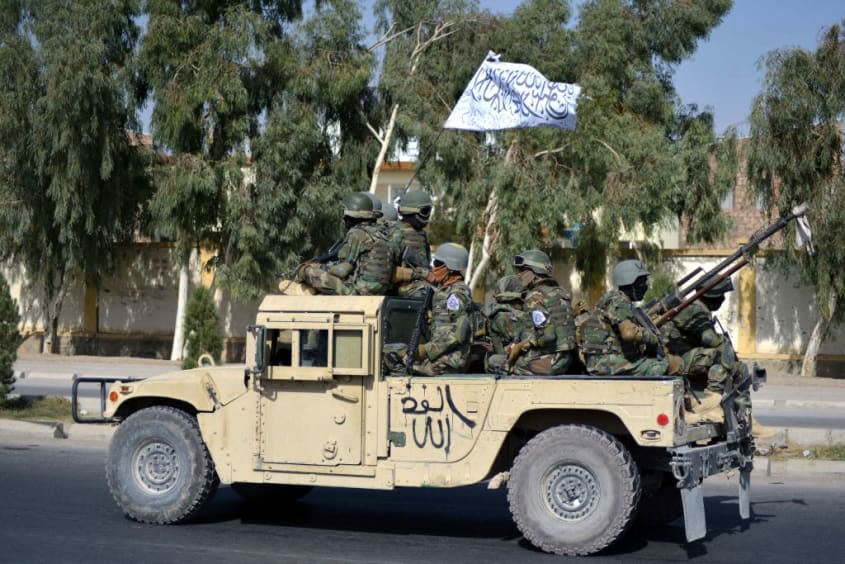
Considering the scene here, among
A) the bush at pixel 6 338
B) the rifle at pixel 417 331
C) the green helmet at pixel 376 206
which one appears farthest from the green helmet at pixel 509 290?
the bush at pixel 6 338

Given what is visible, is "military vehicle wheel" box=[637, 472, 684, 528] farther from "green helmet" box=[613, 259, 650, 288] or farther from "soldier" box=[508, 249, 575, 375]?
"green helmet" box=[613, 259, 650, 288]

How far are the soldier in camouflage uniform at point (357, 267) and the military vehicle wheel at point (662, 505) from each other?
2492mm

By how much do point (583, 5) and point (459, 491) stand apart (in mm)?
21465

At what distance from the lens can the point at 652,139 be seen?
28047 millimetres

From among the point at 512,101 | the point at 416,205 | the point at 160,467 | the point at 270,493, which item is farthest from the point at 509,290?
the point at 512,101

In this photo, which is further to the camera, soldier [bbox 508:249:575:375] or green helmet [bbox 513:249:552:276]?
green helmet [bbox 513:249:552:276]

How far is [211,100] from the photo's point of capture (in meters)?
28.4

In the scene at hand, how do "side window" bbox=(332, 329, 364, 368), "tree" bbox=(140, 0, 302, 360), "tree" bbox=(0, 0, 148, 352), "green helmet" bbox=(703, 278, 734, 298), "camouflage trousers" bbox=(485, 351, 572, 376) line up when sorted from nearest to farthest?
"side window" bbox=(332, 329, 364, 368) < "camouflage trousers" bbox=(485, 351, 572, 376) < "green helmet" bbox=(703, 278, 734, 298) < "tree" bbox=(140, 0, 302, 360) < "tree" bbox=(0, 0, 148, 352)

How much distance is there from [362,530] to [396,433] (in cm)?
119

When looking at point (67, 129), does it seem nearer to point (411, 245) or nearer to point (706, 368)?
point (411, 245)

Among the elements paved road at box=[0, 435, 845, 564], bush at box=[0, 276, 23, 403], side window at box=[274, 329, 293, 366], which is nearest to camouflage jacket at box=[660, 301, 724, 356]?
paved road at box=[0, 435, 845, 564]

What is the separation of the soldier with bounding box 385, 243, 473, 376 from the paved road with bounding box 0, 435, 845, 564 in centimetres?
123

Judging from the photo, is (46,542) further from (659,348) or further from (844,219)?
(844,219)

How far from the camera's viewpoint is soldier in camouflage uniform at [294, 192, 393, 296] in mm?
8594
